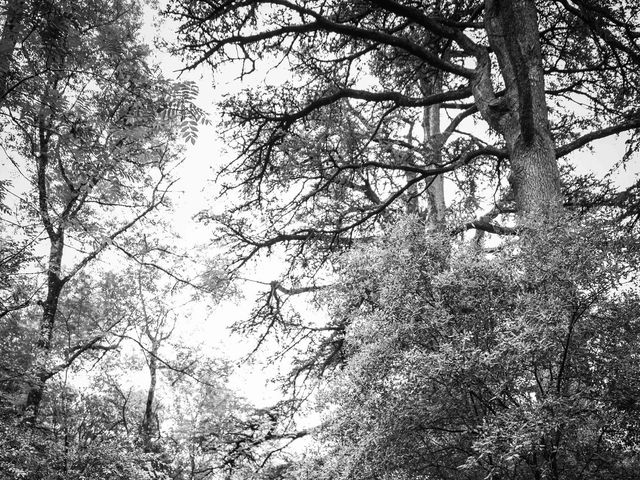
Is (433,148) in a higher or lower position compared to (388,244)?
higher

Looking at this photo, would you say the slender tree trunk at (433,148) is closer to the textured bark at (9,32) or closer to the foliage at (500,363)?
the foliage at (500,363)

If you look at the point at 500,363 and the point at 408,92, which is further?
the point at 408,92

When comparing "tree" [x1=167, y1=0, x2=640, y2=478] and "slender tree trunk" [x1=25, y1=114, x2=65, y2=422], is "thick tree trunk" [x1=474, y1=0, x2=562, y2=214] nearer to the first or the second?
"tree" [x1=167, y1=0, x2=640, y2=478]

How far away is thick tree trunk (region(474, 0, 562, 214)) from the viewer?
4922 millimetres


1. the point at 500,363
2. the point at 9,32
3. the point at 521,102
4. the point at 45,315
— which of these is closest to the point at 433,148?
the point at 521,102

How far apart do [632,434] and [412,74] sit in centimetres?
661

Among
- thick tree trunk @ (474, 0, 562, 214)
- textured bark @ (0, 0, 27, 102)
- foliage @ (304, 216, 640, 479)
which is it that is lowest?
foliage @ (304, 216, 640, 479)

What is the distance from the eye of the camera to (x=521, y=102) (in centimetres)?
491

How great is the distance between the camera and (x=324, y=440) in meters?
3.94

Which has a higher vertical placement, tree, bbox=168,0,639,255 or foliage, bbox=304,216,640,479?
tree, bbox=168,0,639,255

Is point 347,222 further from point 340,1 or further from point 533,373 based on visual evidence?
point 533,373

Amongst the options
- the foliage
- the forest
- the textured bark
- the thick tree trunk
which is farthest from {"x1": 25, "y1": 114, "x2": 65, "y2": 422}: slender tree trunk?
the thick tree trunk

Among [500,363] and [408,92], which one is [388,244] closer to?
[500,363]

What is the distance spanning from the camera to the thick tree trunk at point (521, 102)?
4.92 metres
